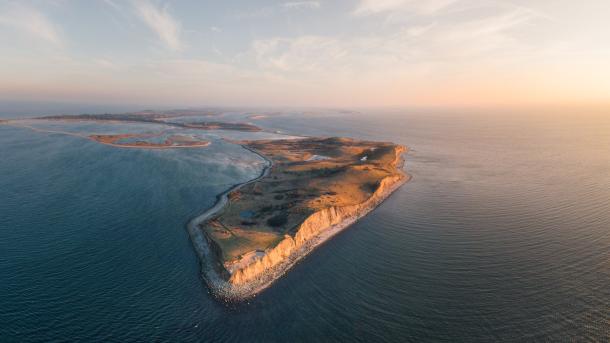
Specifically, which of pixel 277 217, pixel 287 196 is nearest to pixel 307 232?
pixel 277 217

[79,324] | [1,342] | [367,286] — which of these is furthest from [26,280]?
[367,286]

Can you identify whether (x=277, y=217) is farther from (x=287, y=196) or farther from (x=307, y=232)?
(x=287, y=196)

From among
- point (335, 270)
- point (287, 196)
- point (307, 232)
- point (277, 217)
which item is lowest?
point (335, 270)

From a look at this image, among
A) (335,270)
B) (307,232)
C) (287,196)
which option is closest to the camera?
(335,270)

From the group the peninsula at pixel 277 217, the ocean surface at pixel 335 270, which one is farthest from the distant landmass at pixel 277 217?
the ocean surface at pixel 335 270

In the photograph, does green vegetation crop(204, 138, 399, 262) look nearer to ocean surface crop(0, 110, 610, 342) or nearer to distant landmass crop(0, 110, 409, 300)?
distant landmass crop(0, 110, 409, 300)

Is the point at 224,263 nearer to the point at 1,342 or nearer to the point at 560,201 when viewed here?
the point at 1,342
